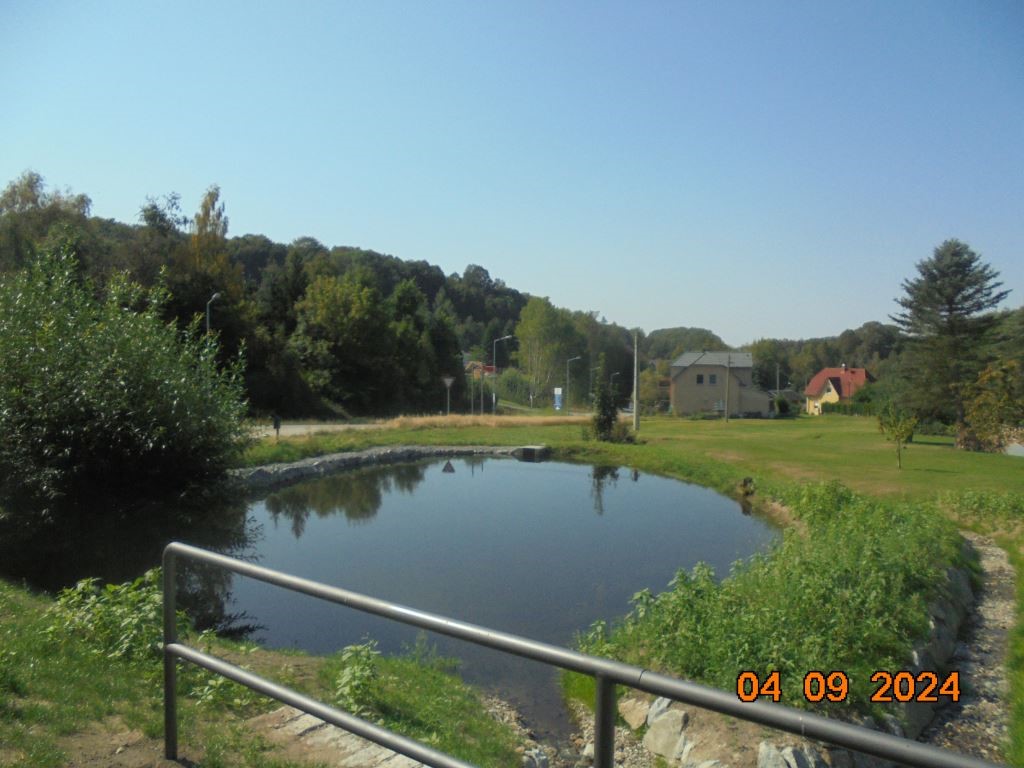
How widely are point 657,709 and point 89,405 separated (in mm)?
10408

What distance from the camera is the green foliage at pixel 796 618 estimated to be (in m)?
6.96

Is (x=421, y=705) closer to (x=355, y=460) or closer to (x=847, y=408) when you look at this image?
(x=355, y=460)

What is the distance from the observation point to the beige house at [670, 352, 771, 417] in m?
71.3

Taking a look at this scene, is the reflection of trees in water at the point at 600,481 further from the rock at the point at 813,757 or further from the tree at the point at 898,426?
the rock at the point at 813,757

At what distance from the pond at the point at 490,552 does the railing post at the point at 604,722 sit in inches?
211

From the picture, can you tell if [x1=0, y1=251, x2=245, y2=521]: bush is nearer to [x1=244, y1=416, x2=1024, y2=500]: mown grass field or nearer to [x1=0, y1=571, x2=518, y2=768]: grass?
[x1=244, y1=416, x2=1024, y2=500]: mown grass field

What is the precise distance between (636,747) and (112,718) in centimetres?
394

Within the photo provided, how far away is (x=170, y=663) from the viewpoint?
3.50 metres

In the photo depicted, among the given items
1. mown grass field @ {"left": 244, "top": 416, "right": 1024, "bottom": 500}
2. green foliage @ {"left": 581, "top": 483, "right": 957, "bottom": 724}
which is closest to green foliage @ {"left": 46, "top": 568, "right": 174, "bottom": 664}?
green foliage @ {"left": 581, "top": 483, "right": 957, "bottom": 724}

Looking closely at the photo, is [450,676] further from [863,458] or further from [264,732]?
[863,458]

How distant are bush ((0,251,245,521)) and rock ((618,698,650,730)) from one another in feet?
30.8

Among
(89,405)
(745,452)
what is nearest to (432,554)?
(89,405)

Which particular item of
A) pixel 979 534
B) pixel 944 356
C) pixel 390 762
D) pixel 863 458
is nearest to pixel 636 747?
pixel 390 762
